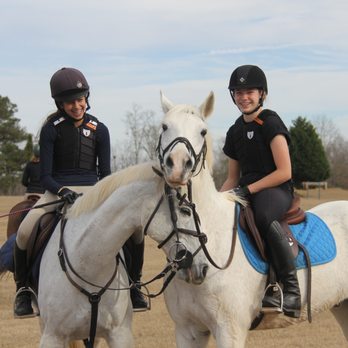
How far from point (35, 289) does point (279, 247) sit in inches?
88.4

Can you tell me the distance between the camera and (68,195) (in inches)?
217

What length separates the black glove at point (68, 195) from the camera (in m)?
5.50

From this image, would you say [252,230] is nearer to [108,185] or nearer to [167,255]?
[167,255]

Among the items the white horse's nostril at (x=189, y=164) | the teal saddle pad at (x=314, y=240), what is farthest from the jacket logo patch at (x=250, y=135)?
the white horse's nostril at (x=189, y=164)

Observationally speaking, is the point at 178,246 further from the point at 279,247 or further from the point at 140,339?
the point at 140,339

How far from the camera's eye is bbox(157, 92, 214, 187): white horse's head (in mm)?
4270

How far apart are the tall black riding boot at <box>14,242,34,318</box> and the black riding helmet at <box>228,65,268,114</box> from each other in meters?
2.40

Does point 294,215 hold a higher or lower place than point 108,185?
lower

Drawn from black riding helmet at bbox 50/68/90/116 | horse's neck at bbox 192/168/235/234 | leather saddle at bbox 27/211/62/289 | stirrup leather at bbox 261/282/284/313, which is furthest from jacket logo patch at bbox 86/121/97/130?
stirrup leather at bbox 261/282/284/313

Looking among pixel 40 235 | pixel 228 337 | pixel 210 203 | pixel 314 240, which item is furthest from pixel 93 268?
pixel 314 240

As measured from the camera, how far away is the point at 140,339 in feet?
28.2

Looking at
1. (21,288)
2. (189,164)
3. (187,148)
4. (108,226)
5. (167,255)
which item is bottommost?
(21,288)

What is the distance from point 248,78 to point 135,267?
1942mm

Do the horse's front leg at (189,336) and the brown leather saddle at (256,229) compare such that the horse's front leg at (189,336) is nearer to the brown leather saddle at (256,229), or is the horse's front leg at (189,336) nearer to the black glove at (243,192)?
the brown leather saddle at (256,229)
